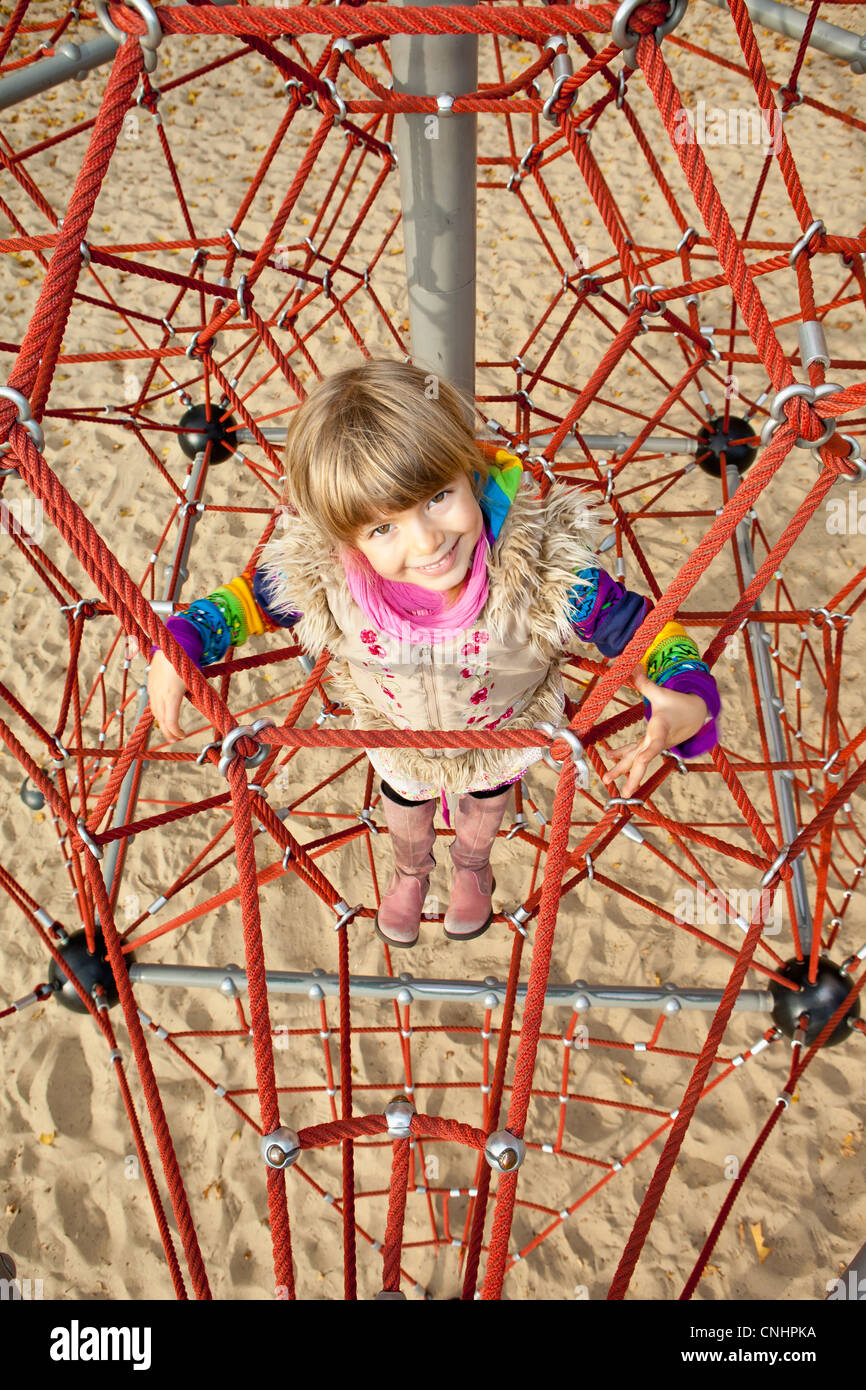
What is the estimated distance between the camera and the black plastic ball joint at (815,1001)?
46.9 inches

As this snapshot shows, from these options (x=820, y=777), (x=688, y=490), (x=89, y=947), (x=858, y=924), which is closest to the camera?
(x=89, y=947)

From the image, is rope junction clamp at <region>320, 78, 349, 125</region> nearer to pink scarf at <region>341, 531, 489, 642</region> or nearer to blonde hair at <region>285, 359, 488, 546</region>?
blonde hair at <region>285, 359, 488, 546</region>

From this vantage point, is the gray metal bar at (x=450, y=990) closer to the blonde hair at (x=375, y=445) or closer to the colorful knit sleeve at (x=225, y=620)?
the colorful knit sleeve at (x=225, y=620)

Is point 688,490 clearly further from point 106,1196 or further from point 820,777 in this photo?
point 106,1196

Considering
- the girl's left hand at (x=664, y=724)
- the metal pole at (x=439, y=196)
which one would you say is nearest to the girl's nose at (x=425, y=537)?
the girl's left hand at (x=664, y=724)

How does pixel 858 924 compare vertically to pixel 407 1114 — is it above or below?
above

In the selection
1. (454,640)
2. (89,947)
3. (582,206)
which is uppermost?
(582,206)

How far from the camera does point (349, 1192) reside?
0.96 meters

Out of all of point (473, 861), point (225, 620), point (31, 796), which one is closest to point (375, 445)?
point (225, 620)

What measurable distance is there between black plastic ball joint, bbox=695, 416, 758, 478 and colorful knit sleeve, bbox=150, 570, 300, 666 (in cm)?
129

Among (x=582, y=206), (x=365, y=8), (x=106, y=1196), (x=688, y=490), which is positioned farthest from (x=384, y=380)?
(x=582, y=206)

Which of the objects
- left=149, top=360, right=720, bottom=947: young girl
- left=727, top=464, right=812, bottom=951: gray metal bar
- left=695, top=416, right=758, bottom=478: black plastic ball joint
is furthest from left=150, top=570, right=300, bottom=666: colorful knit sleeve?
left=695, top=416, right=758, bottom=478: black plastic ball joint

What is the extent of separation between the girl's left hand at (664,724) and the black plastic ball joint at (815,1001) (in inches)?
23.4
